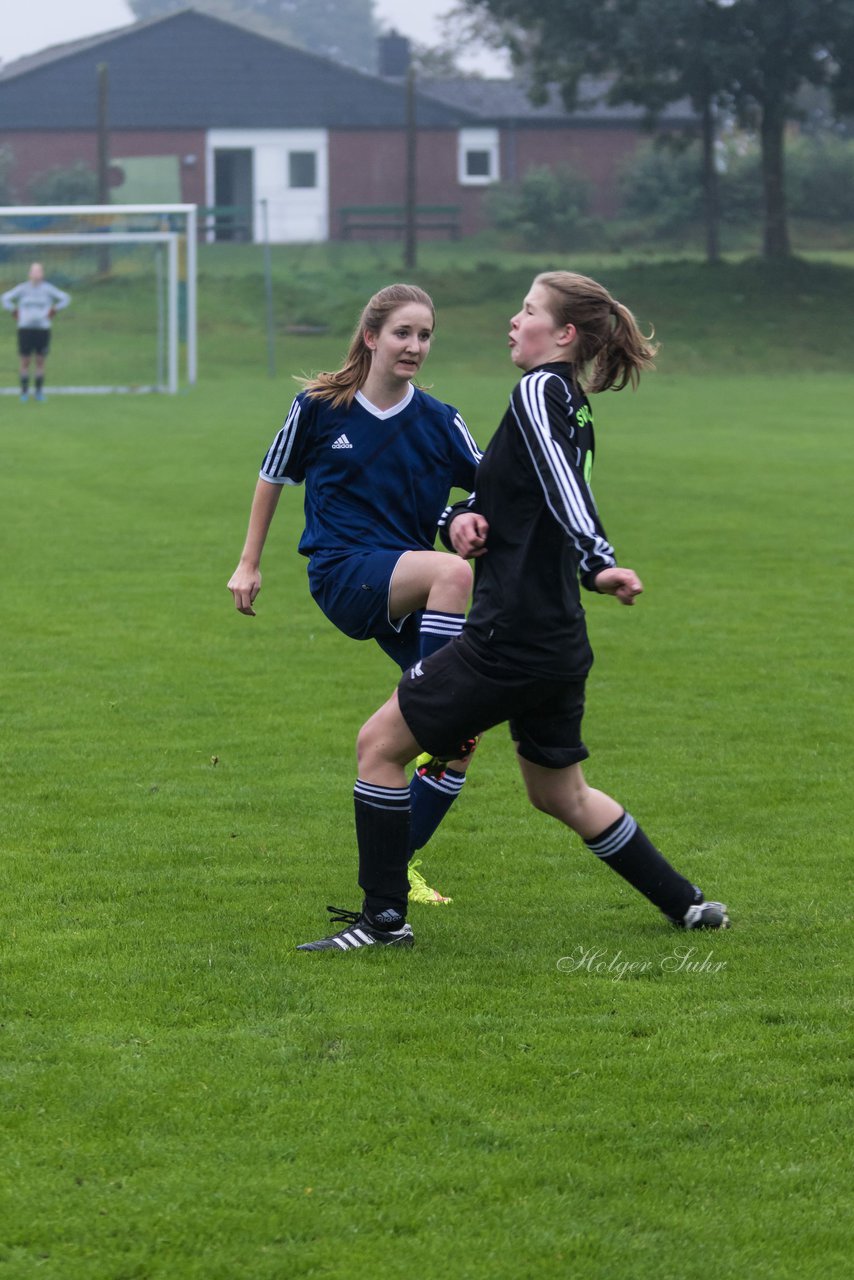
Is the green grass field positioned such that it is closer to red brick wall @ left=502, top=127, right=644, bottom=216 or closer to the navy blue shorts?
the navy blue shorts

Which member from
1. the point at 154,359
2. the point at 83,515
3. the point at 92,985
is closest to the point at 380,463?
the point at 92,985

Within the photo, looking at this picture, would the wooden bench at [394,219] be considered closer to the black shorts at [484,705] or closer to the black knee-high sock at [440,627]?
the black knee-high sock at [440,627]

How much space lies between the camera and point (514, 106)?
217 feet

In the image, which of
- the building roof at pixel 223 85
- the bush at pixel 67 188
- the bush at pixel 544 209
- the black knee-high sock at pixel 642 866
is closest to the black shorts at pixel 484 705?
the black knee-high sock at pixel 642 866

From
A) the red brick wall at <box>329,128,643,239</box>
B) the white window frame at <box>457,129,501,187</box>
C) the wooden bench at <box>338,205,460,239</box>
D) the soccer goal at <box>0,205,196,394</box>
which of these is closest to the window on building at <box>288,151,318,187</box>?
the red brick wall at <box>329,128,643,239</box>

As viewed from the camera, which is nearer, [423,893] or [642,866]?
[642,866]

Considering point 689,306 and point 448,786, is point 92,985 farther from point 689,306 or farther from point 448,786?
point 689,306

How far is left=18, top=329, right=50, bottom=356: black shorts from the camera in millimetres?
28969

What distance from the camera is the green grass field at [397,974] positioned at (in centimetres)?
341

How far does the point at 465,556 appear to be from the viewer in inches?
188

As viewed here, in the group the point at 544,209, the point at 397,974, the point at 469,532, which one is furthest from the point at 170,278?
the point at 397,974

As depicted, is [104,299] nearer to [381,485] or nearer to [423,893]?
[381,485]

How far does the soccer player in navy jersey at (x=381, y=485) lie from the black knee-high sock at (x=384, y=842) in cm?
50

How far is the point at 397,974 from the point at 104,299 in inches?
1158
